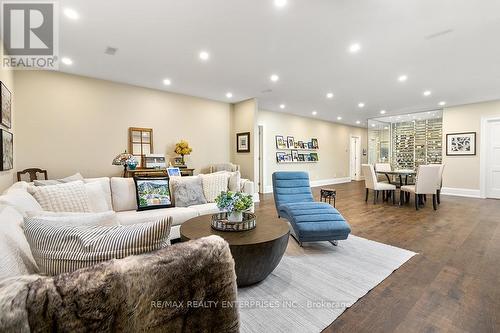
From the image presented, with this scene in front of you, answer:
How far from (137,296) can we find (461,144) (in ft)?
28.6

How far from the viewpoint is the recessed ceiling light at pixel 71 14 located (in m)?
2.38

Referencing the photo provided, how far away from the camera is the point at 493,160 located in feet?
20.1

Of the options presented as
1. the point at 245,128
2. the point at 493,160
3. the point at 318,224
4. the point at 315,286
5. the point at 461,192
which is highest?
the point at 245,128

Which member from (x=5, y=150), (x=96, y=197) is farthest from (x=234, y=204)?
(x=5, y=150)

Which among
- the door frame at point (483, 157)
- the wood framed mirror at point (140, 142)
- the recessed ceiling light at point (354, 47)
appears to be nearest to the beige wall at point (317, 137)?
the wood framed mirror at point (140, 142)

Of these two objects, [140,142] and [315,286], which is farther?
[140,142]

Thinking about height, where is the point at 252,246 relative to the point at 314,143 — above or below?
below

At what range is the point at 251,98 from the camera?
5.80 m

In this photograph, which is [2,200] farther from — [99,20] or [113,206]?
[99,20]

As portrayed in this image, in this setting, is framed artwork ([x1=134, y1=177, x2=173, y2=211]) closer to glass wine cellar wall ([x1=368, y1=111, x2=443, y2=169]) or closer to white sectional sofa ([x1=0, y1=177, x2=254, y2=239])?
white sectional sofa ([x1=0, y1=177, x2=254, y2=239])

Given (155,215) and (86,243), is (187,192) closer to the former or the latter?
(155,215)

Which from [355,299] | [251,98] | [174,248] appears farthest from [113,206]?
[251,98]

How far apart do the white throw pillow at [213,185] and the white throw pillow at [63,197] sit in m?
1.48

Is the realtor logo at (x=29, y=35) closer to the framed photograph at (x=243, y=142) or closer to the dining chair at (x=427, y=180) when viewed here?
the framed photograph at (x=243, y=142)
